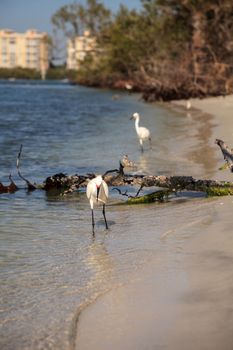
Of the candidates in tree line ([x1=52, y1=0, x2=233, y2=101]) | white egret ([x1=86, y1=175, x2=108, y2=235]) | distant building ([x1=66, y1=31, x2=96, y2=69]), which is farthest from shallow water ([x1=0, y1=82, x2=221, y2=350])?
distant building ([x1=66, y1=31, x2=96, y2=69])

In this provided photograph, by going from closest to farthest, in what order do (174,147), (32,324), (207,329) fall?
(207,329), (32,324), (174,147)

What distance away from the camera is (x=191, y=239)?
7070 mm

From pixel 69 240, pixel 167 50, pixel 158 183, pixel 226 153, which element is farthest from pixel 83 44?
pixel 69 240

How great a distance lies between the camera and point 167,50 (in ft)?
208

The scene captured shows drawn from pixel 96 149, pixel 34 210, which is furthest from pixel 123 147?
pixel 34 210

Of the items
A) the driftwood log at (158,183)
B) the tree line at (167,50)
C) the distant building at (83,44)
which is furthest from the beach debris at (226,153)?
the distant building at (83,44)

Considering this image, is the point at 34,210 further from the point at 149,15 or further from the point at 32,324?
the point at 149,15

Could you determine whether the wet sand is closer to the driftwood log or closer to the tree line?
the driftwood log

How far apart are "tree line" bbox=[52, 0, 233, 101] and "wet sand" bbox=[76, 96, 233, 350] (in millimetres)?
36690

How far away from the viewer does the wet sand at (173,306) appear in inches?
170

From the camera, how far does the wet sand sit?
4328 millimetres

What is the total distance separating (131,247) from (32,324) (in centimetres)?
233

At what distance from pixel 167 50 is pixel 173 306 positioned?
196ft

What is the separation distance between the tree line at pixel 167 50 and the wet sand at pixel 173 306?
3669cm
